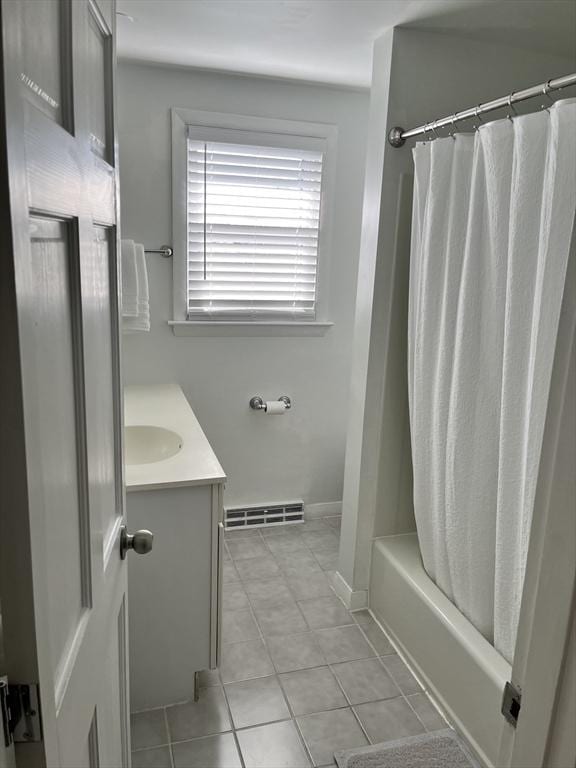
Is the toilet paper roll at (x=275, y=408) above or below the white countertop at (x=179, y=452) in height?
below

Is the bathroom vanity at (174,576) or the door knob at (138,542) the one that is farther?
the bathroom vanity at (174,576)

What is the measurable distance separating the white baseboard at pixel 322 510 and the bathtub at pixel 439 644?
0.94 m

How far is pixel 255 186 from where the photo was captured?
2945 mm

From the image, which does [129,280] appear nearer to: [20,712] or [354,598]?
[354,598]

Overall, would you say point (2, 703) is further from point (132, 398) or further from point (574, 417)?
point (132, 398)

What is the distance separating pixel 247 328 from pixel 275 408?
46 centimetres

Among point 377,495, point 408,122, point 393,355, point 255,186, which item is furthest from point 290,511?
point 408,122

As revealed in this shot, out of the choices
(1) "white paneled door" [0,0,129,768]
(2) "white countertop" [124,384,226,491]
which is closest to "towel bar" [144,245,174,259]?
(2) "white countertop" [124,384,226,491]

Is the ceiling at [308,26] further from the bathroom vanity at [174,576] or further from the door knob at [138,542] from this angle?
the door knob at [138,542]

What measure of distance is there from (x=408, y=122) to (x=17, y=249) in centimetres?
202

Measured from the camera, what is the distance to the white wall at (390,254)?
85.4 inches

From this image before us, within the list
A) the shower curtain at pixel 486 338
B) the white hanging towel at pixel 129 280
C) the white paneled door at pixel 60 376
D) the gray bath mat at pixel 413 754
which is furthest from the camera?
the white hanging towel at pixel 129 280

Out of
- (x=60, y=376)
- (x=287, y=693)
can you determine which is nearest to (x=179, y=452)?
(x=287, y=693)

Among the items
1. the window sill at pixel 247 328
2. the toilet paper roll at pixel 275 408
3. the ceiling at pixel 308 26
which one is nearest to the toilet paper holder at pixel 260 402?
the toilet paper roll at pixel 275 408
